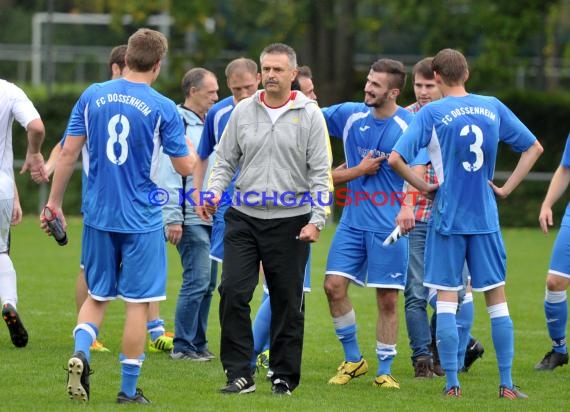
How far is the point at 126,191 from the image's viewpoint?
6.71 metres

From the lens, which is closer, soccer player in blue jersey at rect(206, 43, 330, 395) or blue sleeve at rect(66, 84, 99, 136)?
blue sleeve at rect(66, 84, 99, 136)

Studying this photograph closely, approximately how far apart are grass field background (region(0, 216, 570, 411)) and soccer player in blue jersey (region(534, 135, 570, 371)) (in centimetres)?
15

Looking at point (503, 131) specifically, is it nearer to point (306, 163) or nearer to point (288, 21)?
point (306, 163)

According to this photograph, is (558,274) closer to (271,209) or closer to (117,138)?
(271,209)

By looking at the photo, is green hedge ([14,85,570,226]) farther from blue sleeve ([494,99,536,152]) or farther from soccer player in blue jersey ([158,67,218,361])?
blue sleeve ([494,99,536,152])

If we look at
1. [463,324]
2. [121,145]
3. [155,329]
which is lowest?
[155,329]

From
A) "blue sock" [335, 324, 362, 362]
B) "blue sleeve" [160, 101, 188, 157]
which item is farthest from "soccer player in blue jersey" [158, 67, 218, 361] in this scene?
"blue sleeve" [160, 101, 188, 157]

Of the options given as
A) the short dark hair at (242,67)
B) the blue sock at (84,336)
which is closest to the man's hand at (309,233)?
the blue sock at (84,336)

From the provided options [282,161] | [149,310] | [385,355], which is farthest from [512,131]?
[149,310]

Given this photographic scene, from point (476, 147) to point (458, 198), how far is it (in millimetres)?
346

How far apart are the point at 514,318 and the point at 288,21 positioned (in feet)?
44.3

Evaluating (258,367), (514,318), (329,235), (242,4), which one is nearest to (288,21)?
(242,4)

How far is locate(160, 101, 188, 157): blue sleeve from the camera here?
677 centimetres

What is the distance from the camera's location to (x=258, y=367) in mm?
8297
